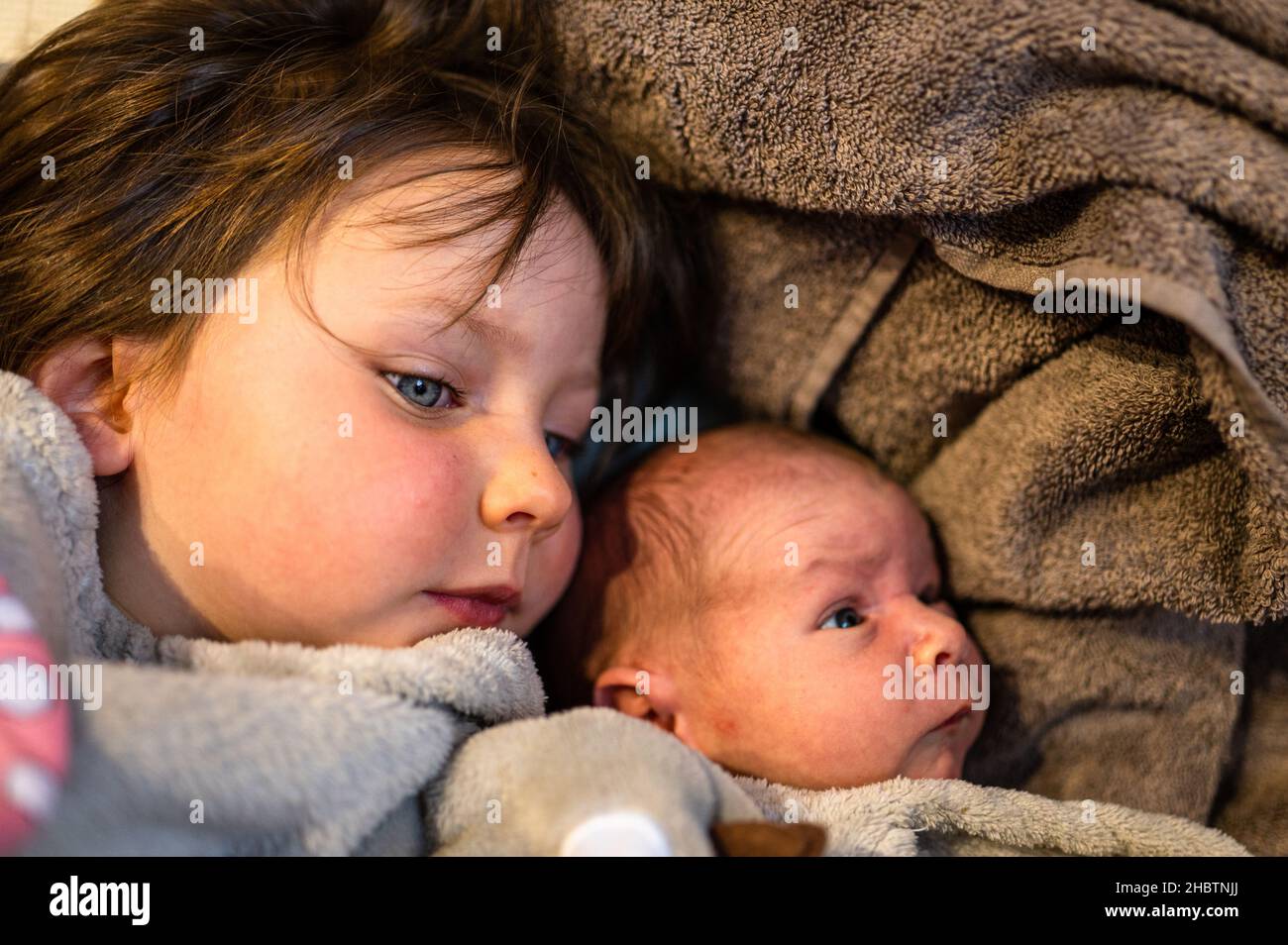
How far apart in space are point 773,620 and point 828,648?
0.07 metres

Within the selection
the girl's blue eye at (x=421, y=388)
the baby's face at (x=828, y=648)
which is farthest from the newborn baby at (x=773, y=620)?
the girl's blue eye at (x=421, y=388)

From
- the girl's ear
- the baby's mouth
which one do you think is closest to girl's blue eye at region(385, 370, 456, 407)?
the girl's ear

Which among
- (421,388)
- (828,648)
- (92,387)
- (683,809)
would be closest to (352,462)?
(421,388)

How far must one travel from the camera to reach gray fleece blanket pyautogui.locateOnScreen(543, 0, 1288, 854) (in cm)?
92

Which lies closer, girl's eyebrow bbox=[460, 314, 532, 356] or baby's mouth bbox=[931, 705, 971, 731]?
girl's eyebrow bbox=[460, 314, 532, 356]

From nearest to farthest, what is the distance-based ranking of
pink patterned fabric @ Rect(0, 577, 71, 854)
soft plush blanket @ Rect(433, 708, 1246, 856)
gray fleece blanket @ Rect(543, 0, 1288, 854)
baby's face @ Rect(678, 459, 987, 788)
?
pink patterned fabric @ Rect(0, 577, 71, 854) < soft plush blanket @ Rect(433, 708, 1246, 856) < gray fleece blanket @ Rect(543, 0, 1288, 854) < baby's face @ Rect(678, 459, 987, 788)

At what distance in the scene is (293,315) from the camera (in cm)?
97

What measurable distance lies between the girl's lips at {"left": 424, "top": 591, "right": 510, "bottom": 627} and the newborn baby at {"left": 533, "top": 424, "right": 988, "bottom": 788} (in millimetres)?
201

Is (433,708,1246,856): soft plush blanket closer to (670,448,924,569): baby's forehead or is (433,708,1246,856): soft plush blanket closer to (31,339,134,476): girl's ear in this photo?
(670,448,924,569): baby's forehead

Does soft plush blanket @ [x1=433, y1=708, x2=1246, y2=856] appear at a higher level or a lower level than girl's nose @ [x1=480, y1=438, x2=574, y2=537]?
lower

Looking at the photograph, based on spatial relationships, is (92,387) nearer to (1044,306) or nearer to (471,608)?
(471,608)

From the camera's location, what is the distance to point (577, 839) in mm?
778

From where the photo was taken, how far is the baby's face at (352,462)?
0.94m
